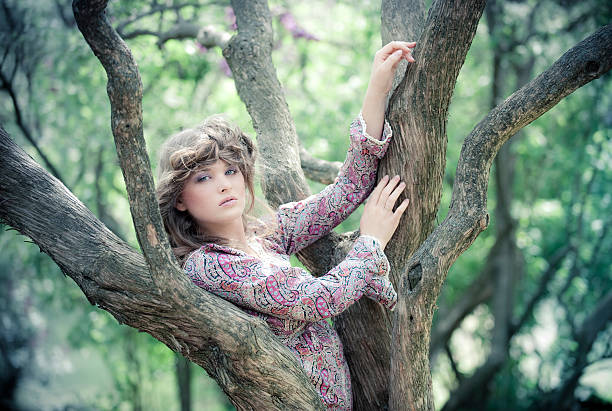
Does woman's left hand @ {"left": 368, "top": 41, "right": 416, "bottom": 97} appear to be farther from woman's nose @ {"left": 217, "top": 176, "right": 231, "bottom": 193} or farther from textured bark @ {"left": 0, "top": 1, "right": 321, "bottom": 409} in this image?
textured bark @ {"left": 0, "top": 1, "right": 321, "bottom": 409}

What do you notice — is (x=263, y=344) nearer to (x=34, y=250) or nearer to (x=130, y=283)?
(x=130, y=283)

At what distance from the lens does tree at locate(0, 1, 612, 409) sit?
57.4 inches

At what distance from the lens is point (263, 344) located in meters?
1.61

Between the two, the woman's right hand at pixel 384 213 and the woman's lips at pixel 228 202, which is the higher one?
the woman's right hand at pixel 384 213

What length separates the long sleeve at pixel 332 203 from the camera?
2.04 metres

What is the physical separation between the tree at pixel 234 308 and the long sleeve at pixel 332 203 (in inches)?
3.5

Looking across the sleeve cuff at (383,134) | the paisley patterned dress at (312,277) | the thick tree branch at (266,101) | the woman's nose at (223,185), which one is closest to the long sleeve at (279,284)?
the paisley patterned dress at (312,277)

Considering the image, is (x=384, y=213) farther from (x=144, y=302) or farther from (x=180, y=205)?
(x=144, y=302)

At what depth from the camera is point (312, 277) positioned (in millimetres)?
1855

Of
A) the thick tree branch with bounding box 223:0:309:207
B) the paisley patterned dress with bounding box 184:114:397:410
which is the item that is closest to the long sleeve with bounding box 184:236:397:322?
the paisley patterned dress with bounding box 184:114:397:410

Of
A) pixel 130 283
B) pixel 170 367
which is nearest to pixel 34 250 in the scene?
pixel 170 367

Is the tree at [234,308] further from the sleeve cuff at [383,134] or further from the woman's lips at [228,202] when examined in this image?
the woman's lips at [228,202]

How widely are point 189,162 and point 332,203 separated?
532 millimetres

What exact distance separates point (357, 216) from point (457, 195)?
306 cm
